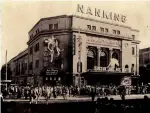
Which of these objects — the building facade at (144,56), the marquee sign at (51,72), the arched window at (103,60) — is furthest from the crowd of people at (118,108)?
the building facade at (144,56)

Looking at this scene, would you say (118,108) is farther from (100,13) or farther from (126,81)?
(126,81)

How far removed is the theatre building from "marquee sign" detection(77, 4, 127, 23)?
2.05 ft

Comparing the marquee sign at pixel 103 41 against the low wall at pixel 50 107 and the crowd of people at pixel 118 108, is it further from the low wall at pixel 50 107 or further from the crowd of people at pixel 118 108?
the crowd of people at pixel 118 108

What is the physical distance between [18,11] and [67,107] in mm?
2681

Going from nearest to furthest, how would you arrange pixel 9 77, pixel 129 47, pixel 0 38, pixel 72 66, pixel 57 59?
pixel 0 38, pixel 9 77, pixel 57 59, pixel 72 66, pixel 129 47

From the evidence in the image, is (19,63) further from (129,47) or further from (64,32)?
(129,47)

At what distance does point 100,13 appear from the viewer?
855 centimetres

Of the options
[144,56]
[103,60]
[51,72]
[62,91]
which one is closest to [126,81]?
[144,56]

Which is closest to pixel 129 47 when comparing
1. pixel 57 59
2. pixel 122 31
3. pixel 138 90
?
pixel 122 31

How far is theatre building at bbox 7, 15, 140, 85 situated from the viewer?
28.7 ft

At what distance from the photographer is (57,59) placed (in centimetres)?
901

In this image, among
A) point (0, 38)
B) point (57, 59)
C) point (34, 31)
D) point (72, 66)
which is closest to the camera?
point (0, 38)

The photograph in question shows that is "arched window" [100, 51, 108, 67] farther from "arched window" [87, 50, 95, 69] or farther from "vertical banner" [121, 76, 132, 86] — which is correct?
"vertical banner" [121, 76, 132, 86]

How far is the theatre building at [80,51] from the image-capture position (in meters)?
8.74
